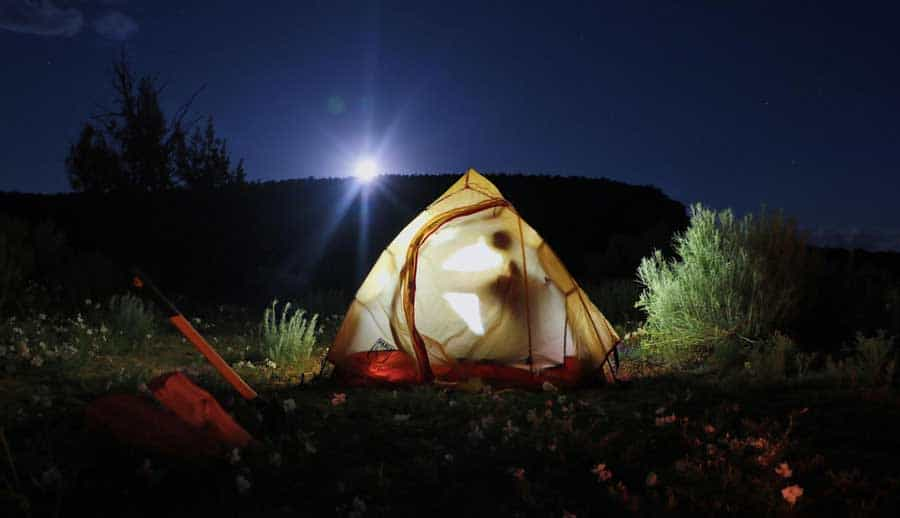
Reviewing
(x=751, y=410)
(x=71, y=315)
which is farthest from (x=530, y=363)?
(x=71, y=315)

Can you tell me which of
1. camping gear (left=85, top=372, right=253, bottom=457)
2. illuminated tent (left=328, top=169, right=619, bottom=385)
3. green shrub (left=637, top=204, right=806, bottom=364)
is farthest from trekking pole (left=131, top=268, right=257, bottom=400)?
green shrub (left=637, top=204, right=806, bottom=364)

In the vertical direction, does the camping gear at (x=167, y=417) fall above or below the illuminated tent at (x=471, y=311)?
below

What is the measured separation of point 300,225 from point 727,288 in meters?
14.0

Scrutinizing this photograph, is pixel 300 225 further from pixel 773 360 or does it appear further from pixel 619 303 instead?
pixel 773 360

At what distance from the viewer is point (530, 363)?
6414 mm

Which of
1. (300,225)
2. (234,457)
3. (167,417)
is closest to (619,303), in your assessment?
(234,457)

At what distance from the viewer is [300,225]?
1919cm

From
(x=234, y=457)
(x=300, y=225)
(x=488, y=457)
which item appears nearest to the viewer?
(x=234, y=457)

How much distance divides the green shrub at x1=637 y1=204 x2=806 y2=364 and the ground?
173 centimetres

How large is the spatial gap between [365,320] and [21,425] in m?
3.17

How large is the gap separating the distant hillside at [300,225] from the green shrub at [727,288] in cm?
778

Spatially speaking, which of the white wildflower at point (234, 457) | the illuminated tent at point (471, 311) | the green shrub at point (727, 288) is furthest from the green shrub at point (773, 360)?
the white wildflower at point (234, 457)

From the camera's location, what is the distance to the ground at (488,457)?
3303mm

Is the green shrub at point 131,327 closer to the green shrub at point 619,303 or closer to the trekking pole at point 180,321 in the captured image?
the trekking pole at point 180,321
